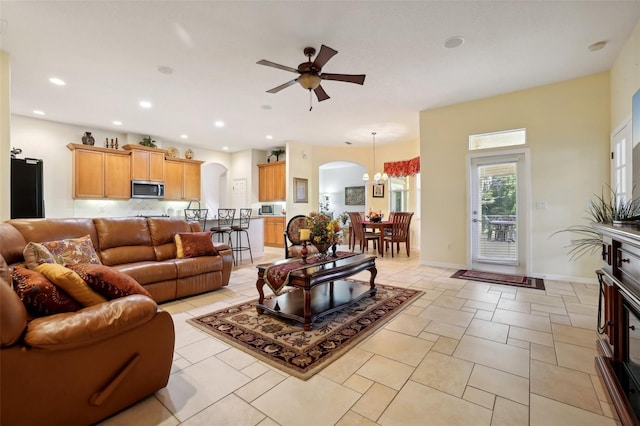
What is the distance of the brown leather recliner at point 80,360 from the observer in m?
1.21

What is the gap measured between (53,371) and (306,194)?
7.06 m

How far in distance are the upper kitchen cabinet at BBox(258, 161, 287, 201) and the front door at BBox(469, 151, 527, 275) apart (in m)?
4.89

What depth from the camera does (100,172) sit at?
6.14 meters

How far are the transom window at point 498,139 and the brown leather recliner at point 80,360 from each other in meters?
5.20

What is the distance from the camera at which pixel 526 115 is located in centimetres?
437

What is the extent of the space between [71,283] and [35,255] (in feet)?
3.86

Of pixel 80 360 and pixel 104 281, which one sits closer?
pixel 80 360

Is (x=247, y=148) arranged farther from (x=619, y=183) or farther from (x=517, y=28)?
(x=619, y=183)

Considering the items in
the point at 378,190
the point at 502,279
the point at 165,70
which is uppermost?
the point at 165,70

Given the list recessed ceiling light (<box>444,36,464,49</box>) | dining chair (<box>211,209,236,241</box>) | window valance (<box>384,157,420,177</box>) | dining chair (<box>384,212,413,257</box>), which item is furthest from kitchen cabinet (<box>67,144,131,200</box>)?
recessed ceiling light (<box>444,36,464,49</box>)

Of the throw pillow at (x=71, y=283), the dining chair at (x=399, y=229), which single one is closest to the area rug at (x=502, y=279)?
the dining chair at (x=399, y=229)

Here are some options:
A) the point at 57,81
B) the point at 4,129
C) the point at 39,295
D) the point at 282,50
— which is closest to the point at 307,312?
the point at 39,295

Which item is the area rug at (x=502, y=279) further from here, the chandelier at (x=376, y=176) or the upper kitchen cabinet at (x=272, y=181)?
the upper kitchen cabinet at (x=272, y=181)

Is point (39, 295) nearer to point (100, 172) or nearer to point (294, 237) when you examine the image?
point (294, 237)
